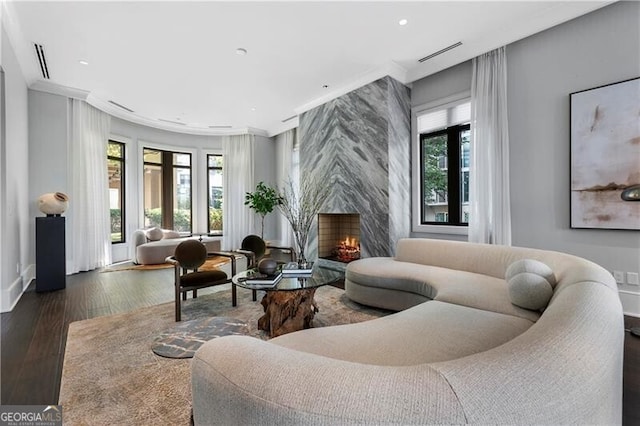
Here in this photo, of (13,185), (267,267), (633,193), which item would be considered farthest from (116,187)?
(633,193)

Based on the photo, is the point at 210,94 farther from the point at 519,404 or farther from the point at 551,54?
the point at 519,404

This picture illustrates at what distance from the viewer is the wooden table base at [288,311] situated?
8.03 feet

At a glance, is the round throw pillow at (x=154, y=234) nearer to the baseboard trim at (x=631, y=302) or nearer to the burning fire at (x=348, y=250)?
the burning fire at (x=348, y=250)

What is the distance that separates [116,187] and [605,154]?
325 inches

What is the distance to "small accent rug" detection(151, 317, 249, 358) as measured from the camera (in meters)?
2.23

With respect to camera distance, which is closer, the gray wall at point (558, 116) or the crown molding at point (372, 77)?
the gray wall at point (558, 116)

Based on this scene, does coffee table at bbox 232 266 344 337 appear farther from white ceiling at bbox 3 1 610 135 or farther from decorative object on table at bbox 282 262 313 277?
white ceiling at bbox 3 1 610 135

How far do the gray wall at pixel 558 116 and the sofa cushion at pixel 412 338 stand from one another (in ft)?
6.68

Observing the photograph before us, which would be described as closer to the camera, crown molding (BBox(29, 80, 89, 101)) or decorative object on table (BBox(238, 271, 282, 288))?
decorative object on table (BBox(238, 271, 282, 288))

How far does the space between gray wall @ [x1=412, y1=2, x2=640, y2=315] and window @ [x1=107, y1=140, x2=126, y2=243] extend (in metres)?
7.49

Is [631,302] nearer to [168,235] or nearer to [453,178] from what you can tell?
[453,178]

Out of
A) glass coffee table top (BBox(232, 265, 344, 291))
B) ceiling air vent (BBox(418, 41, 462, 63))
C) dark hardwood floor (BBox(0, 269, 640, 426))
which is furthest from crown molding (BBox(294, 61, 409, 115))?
dark hardwood floor (BBox(0, 269, 640, 426))

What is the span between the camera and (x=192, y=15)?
3.10 metres

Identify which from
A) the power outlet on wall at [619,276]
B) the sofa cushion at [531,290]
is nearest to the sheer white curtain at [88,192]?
the sofa cushion at [531,290]
